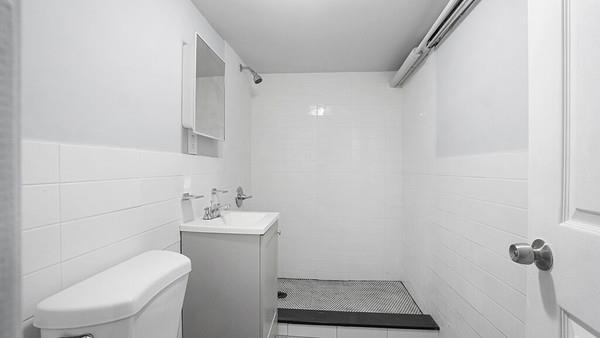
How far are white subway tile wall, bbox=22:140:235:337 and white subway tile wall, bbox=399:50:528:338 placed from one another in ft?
5.14

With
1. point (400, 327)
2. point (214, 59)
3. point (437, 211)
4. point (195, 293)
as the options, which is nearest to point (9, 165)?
point (195, 293)

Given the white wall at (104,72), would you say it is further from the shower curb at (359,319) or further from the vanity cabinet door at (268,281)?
the shower curb at (359,319)

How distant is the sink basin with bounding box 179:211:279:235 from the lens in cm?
147

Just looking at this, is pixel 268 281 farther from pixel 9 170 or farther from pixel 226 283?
pixel 9 170

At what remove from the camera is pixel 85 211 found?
Result: 3.11ft

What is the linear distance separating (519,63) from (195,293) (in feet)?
6.05

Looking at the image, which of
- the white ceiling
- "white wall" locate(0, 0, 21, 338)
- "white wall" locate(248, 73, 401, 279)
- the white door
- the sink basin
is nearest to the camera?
"white wall" locate(0, 0, 21, 338)

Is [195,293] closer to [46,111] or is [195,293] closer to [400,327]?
[46,111]

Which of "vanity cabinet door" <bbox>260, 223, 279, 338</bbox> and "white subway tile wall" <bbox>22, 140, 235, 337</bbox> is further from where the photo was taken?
"vanity cabinet door" <bbox>260, 223, 279, 338</bbox>

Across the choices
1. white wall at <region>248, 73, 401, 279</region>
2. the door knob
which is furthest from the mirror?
the door knob

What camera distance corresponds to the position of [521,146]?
106 cm

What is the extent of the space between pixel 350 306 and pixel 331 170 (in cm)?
130

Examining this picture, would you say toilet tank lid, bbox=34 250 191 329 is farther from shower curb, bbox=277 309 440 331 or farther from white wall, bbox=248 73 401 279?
white wall, bbox=248 73 401 279

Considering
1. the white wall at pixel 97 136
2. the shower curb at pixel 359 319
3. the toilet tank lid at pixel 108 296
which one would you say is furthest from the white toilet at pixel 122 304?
the shower curb at pixel 359 319
